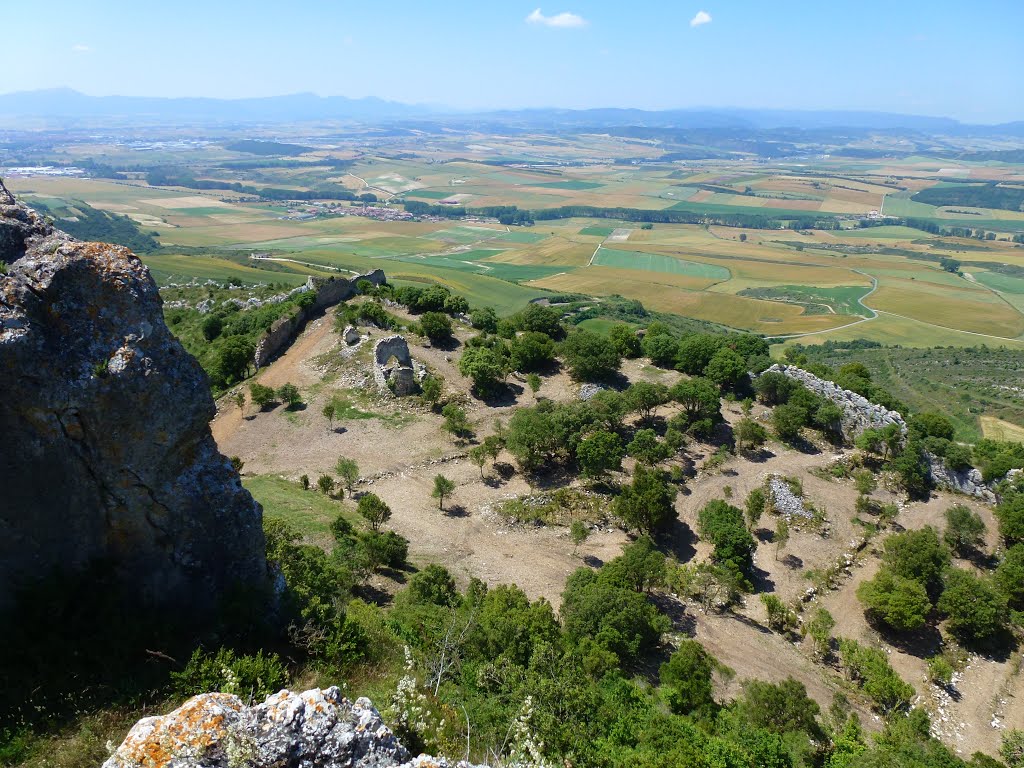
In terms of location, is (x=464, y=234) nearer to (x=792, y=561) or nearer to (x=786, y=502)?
(x=786, y=502)

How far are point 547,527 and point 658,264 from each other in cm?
12107

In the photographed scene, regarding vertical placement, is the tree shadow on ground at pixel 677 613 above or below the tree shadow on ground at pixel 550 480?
below

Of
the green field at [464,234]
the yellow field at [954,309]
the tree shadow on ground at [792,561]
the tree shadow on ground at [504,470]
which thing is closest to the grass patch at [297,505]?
the tree shadow on ground at [504,470]

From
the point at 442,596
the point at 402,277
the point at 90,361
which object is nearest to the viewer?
the point at 90,361

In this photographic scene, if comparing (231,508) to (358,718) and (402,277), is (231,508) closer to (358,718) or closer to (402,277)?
(358,718)

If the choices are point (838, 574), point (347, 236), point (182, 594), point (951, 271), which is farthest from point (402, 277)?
point (951, 271)

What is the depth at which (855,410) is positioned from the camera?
44375 mm

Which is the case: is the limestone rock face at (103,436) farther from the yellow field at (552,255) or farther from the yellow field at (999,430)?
the yellow field at (552,255)

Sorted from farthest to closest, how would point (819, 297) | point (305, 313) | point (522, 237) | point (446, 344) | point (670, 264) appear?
1. point (522, 237)
2. point (670, 264)
3. point (819, 297)
4. point (305, 313)
5. point (446, 344)

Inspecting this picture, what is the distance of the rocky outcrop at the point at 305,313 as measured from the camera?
1969 inches

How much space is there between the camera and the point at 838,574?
32.7m

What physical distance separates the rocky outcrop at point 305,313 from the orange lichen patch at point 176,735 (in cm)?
4484

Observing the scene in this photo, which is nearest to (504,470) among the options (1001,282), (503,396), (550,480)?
(550,480)

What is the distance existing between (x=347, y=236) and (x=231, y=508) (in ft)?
520
